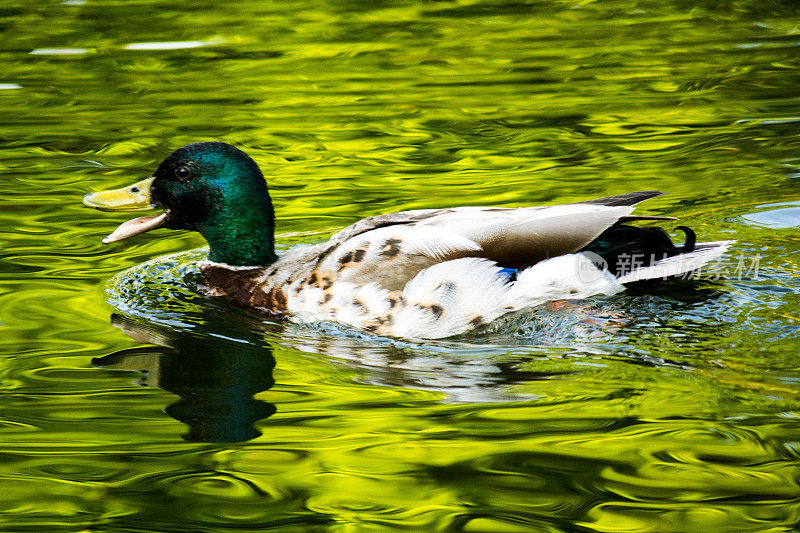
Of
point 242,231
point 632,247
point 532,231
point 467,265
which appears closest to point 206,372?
point 242,231

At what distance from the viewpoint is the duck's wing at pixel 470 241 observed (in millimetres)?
5836

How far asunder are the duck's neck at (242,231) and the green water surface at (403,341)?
0.35 m

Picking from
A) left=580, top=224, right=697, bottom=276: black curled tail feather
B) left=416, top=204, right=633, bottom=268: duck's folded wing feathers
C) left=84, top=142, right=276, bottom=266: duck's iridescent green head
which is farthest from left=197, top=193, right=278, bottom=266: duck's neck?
left=580, top=224, right=697, bottom=276: black curled tail feather

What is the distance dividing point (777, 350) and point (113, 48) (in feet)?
30.5

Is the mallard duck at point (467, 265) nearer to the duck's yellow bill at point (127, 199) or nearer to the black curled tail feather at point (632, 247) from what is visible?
the black curled tail feather at point (632, 247)

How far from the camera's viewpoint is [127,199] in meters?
6.47

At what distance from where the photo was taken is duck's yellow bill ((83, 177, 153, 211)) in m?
6.44

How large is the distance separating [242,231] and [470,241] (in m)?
1.42

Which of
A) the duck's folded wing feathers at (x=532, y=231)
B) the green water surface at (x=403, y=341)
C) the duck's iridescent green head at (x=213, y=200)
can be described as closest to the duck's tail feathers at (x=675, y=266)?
the green water surface at (x=403, y=341)

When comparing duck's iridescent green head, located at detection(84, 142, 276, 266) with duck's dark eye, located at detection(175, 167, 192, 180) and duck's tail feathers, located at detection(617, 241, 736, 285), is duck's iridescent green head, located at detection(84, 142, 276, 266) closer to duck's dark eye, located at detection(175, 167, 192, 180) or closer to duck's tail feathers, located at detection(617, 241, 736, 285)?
duck's dark eye, located at detection(175, 167, 192, 180)

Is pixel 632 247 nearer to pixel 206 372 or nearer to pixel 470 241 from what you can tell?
pixel 470 241

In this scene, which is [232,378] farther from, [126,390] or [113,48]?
[113,48]

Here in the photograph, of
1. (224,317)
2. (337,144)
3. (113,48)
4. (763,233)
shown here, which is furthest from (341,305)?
(113,48)

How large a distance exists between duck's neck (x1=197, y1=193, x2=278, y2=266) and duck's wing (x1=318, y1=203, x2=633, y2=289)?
66 centimetres
